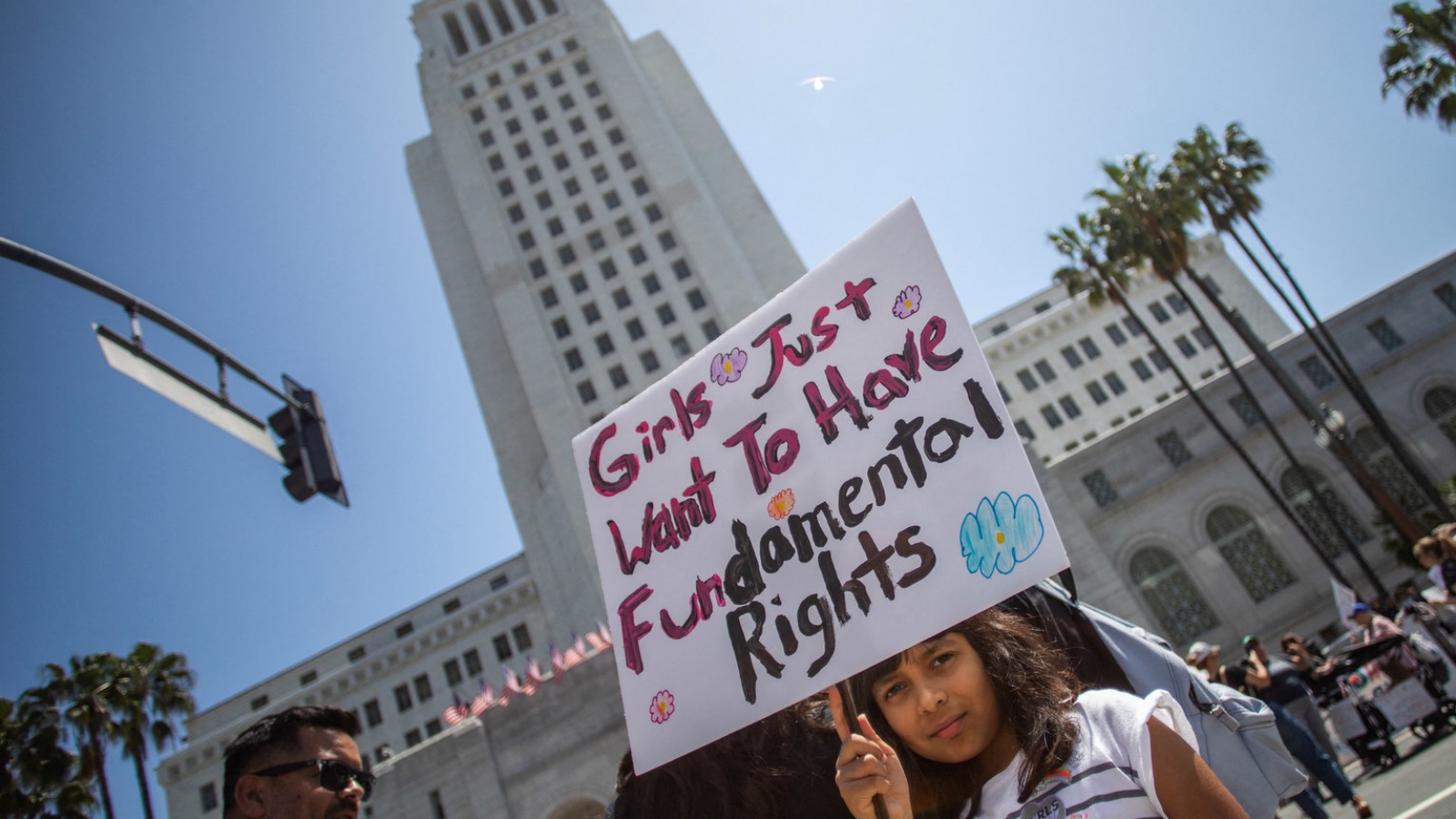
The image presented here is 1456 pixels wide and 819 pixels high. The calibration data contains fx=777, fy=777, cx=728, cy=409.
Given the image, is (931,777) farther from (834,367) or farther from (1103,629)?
(834,367)

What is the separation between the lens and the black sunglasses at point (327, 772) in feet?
11.1

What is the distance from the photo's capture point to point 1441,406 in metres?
28.8

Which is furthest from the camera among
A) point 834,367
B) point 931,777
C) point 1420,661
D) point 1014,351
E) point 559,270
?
point 1014,351

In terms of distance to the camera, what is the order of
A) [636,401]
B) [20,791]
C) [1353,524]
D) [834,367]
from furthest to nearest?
1. [1353,524]
2. [20,791]
3. [636,401]
4. [834,367]

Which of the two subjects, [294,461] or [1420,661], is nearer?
[294,461]

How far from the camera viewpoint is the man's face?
3.33 metres

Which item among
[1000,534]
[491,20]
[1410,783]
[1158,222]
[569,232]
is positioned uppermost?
[491,20]

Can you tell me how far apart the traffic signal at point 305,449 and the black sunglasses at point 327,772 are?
9.85 feet

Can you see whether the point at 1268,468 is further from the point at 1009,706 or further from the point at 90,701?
the point at 90,701

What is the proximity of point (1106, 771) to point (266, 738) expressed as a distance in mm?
3405

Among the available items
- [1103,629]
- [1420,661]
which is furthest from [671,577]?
[1420,661]

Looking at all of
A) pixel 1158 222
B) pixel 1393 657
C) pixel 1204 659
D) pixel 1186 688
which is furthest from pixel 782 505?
pixel 1158 222

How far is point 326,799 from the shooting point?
11.1 feet

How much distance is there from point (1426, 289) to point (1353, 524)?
34.1 ft
